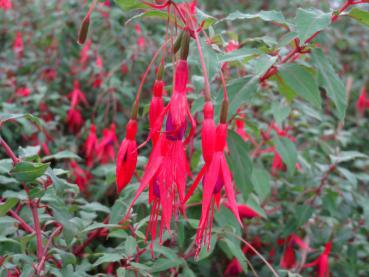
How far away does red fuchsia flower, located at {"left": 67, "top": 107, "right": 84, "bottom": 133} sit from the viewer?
1826mm

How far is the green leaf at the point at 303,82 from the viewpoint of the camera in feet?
2.99

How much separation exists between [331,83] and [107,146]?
829 mm

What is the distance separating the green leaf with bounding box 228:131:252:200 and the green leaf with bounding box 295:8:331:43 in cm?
31

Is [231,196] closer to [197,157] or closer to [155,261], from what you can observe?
[155,261]

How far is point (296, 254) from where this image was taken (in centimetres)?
135

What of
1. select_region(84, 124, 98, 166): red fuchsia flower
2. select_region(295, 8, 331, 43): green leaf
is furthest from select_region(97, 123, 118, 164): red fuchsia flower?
select_region(295, 8, 331, 43): green leaf

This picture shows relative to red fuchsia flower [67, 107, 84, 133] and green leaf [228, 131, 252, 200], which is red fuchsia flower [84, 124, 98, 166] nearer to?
red fuchsia flower [67, 107, 84, 133]

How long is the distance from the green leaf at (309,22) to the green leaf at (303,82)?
0.39 feet

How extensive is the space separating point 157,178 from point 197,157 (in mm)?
590

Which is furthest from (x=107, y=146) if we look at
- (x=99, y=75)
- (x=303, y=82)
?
(x=303, y=82)

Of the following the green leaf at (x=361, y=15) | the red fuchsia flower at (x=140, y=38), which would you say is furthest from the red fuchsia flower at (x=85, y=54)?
the green leaf at (x=361, y=15)

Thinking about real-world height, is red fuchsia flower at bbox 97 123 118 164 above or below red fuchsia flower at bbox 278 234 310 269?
above

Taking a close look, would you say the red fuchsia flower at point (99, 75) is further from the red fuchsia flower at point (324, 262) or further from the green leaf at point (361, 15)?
the green leaf at point (361, 15)

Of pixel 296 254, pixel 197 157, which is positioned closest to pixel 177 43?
pixel 197 157
